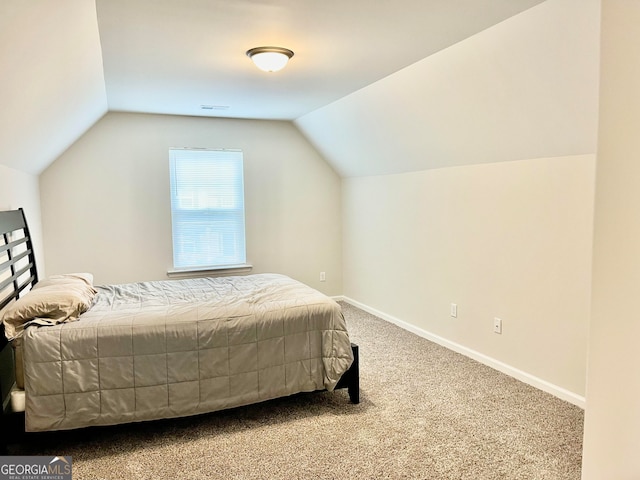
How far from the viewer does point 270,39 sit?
2691 millimetres

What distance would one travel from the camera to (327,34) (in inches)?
103

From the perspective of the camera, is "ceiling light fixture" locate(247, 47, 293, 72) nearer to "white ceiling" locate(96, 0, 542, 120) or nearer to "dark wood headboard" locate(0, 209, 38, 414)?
"white ceiling" locate(96, 0, 542, 120)

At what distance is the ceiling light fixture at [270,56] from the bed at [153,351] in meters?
1.51

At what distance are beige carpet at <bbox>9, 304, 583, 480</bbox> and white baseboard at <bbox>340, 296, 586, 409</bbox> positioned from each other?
7cm

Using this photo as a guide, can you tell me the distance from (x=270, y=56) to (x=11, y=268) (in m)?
2.19

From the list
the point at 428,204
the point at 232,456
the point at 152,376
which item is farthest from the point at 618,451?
the point at 428,204

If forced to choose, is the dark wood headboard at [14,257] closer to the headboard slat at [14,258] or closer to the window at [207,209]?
the headboard slat at [14,258]

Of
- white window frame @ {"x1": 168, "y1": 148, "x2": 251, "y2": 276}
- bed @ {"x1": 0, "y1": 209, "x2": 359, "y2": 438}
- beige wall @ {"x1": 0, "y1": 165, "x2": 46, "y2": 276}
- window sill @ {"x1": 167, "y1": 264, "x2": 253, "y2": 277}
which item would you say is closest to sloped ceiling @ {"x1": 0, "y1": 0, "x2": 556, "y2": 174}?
beige wall @ {"x1": 0, "y1": 165, "x2": 46, "y2": 276}

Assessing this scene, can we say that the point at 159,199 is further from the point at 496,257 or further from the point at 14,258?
the point at 496,257

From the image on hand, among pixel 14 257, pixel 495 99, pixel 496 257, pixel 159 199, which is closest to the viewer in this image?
pixel 495 99

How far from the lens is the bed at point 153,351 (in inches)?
94.7

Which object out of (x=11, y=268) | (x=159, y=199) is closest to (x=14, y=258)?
(x=11, y=268)

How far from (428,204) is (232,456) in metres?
2.78

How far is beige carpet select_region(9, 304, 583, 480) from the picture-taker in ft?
7.52
